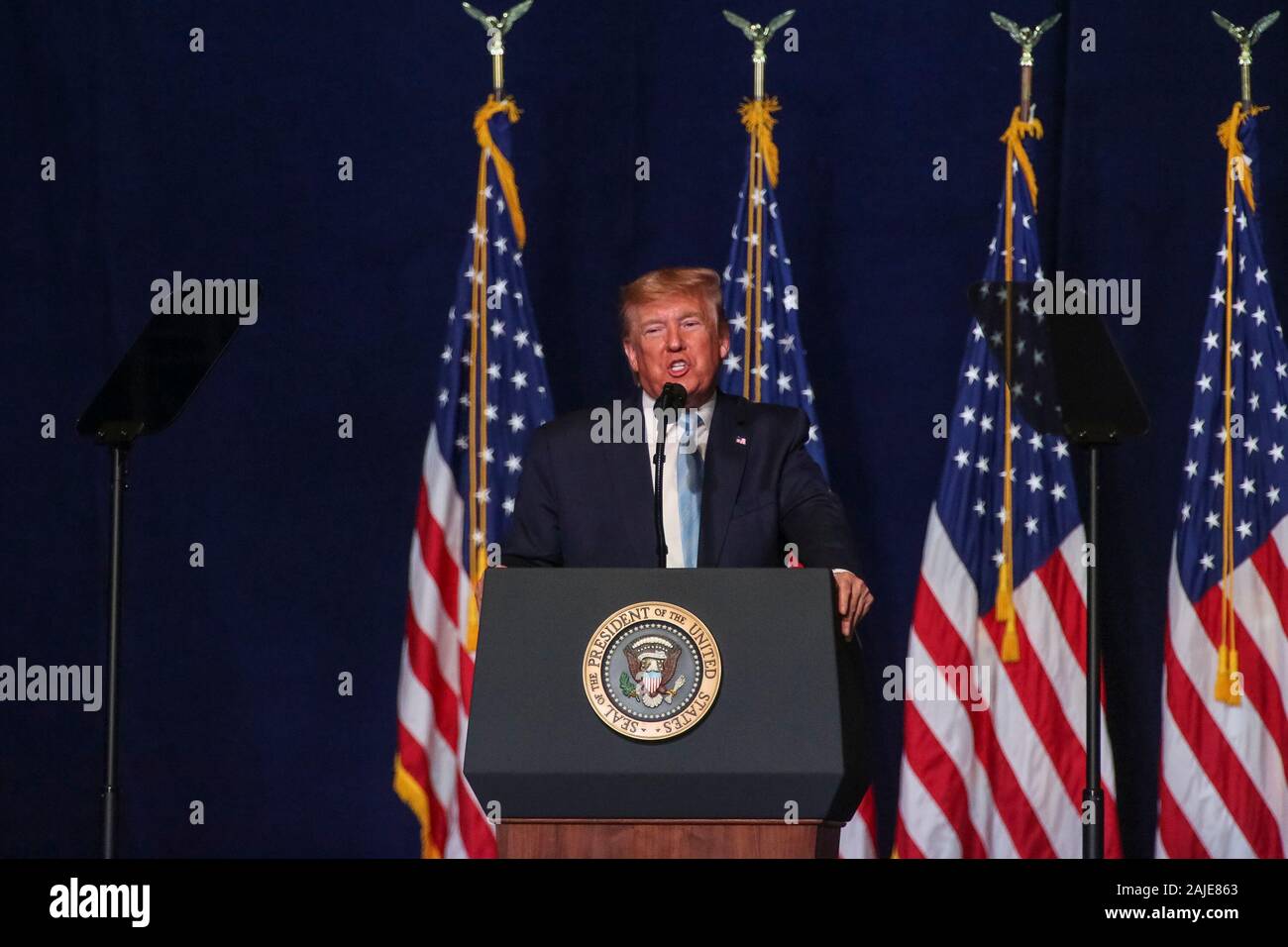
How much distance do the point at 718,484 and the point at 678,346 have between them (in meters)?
0.39

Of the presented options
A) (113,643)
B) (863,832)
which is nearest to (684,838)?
(113,643)

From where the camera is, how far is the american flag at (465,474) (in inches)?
233

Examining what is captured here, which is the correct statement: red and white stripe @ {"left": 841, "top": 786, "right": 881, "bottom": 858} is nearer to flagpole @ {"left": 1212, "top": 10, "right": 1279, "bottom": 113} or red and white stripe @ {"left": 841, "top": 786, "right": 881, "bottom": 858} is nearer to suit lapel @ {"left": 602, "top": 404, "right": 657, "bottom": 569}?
suit lapel @ {"left": 602, "top": 404, "right": 657, "bottom": 569}

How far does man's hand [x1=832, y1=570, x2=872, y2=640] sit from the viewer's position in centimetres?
329

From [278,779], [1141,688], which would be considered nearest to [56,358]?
[278,779]

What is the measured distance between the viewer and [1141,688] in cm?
632

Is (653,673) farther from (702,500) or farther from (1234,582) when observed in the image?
(1234,582)

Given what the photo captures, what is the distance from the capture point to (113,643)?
4746 mm

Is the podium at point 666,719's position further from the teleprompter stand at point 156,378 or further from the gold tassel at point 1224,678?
the gold tassel at point 1224,678

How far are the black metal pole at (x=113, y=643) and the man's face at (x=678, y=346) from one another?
151cm

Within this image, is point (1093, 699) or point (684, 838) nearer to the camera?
point (684, 838)
